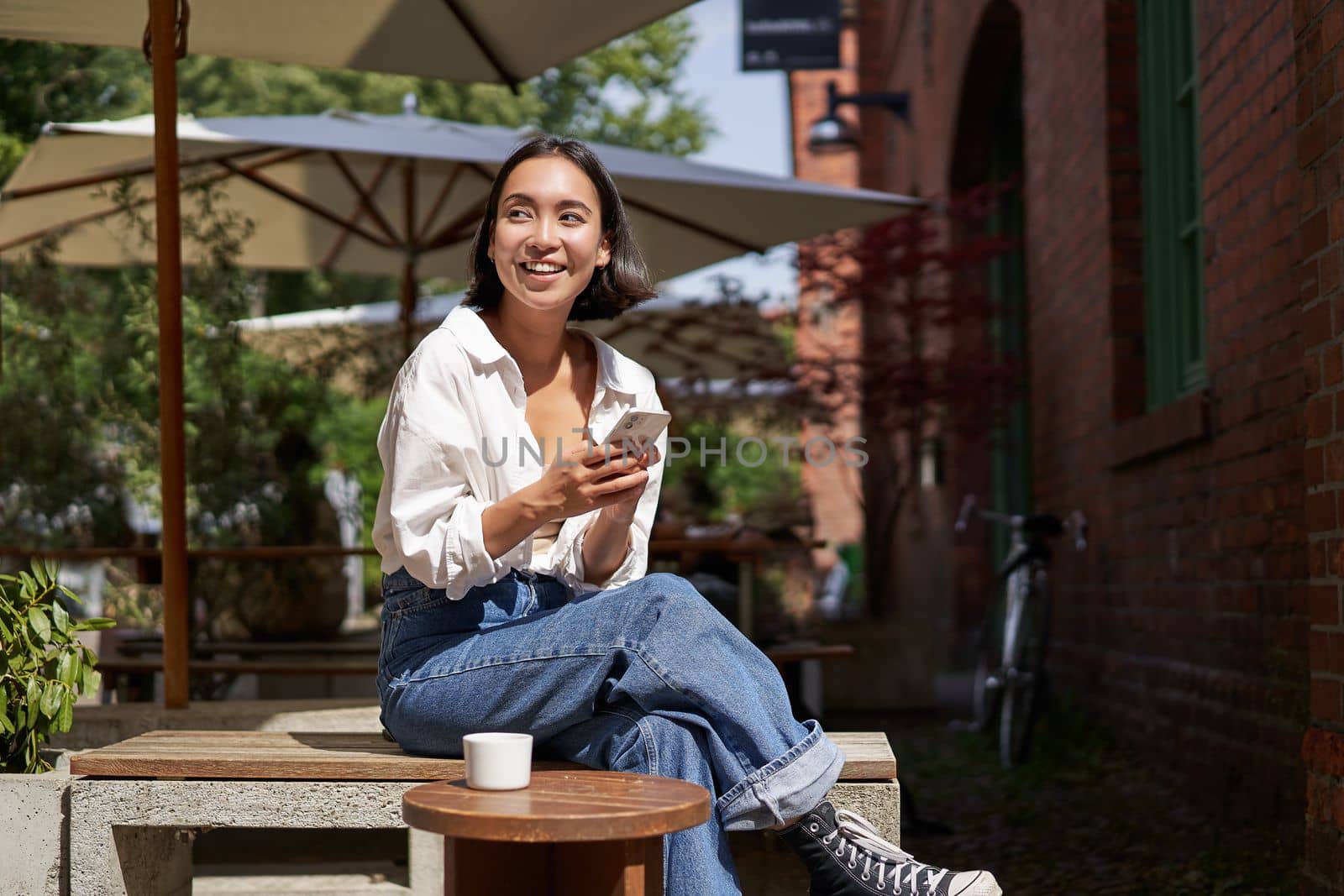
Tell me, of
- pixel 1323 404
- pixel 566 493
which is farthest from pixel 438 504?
pixel 1323 404

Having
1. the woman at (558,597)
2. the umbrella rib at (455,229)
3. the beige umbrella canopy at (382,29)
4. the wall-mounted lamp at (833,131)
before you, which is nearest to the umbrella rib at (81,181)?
the beige umbrella canopy at (382,29)

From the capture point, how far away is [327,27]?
476cm

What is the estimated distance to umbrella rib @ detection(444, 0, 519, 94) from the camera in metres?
4.57

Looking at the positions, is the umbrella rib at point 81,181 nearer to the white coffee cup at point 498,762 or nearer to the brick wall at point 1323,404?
the brick wall at point 1323,404

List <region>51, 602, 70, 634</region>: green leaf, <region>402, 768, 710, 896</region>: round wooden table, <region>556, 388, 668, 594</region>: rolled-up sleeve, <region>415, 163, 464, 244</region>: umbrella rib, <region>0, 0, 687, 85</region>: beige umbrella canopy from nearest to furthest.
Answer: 1. <region>402, 768, 710, 896</region>: round wooden table
2. <region>556, 388, 668, 594</region>: rolled-up sleeve
3. <region>51, 602, 70, 634</region>: green leaf
4. <region>0, 0, 687, 85</region>: beige umbrella canopy
5. <region>415, 163, 464, 244</region>: umbrella rib

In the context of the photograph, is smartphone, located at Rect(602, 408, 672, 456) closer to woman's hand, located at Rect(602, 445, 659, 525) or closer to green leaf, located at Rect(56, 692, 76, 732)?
woman's hand, located at Rect(602, 445, 659, 525)

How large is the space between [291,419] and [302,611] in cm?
83

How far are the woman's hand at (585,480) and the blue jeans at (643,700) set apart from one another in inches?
6.7

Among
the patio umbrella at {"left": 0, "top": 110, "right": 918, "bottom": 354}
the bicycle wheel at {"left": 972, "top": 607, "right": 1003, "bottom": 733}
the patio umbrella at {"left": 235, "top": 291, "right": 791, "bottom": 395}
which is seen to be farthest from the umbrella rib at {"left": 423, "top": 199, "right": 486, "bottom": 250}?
the bicycle wheel at {"left": 972, "top": 607, "right": 1003, "bottom": 733}

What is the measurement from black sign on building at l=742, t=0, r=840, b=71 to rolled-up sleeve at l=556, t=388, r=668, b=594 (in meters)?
10.2

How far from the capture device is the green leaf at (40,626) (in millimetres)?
3004

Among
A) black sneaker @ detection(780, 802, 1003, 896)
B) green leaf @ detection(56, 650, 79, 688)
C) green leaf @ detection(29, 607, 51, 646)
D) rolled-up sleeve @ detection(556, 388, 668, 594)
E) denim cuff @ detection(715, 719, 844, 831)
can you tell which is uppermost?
rolled-up sleeve @ detection(556, 388, 668, 594)

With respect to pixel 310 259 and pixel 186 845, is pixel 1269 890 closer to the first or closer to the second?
pixel 186 845

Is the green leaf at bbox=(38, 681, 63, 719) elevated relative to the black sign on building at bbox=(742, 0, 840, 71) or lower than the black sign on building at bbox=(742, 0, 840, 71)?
lower
